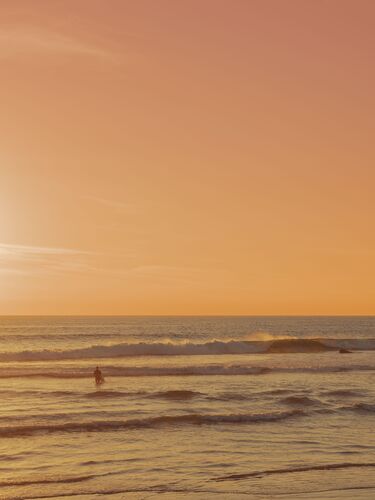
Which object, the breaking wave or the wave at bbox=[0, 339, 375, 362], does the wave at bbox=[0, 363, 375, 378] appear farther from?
the wave at bbox=[0, 339, 375, 362]

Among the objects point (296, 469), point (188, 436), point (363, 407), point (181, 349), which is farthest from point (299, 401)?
point (181, 349)

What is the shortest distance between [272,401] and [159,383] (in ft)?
35.5

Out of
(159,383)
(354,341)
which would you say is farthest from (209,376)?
(354,341)

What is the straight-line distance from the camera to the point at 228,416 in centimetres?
2955

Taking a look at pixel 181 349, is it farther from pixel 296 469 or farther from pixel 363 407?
pixel 296 469

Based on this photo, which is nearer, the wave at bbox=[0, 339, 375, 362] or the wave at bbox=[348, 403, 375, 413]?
the wave at bbox=[348, 403, 375, 413]

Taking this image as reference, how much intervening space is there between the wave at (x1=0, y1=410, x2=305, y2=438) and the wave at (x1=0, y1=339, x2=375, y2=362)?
40.8m

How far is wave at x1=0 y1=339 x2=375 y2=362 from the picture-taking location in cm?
7069

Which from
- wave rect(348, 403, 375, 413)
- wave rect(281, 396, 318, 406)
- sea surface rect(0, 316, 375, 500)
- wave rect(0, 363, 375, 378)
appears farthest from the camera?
wave rect(0, 363, 375, 378)

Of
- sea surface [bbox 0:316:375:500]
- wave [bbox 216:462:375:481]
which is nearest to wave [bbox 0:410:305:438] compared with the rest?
sea surface [bbox 0:316:375:500]

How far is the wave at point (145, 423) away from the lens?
26500 millimetres

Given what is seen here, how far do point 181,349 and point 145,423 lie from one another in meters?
54.4

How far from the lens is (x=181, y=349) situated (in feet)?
270

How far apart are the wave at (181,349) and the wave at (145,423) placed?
40831 mm
